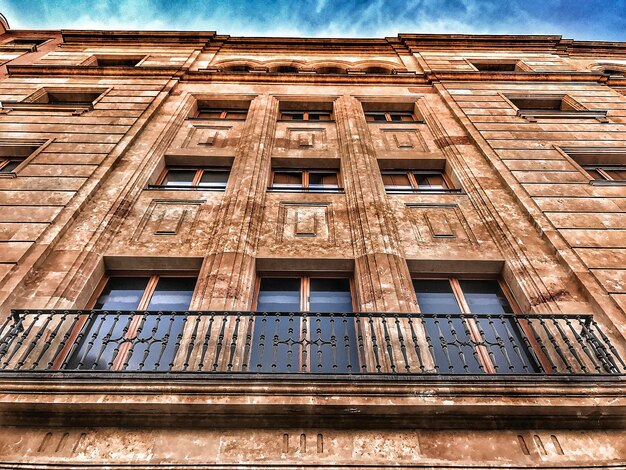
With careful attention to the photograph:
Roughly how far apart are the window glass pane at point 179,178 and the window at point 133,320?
3214 millimetres

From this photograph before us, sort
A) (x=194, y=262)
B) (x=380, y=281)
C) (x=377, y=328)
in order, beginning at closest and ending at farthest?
(x=377, y=328), (x=380, y=281), (x=194, y=262)

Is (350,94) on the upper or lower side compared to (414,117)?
upper

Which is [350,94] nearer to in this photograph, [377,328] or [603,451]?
[377,328]

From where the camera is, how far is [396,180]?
10031 mm

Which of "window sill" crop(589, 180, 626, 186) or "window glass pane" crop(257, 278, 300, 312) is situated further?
"window sill" crop(589, 180, 626, 186)

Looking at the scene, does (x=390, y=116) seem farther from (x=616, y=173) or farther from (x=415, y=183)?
(x=616, y=173)

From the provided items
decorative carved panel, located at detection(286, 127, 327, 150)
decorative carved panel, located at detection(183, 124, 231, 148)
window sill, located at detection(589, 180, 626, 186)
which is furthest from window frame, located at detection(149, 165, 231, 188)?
window sill, located at detection(589, 180, 626, 186)

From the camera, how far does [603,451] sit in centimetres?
420

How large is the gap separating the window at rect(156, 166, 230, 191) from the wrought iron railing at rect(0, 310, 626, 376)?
4.30 meters

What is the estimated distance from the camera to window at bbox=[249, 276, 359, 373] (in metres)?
5.36

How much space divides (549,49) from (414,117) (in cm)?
844

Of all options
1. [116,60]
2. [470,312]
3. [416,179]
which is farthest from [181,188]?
[116,60]

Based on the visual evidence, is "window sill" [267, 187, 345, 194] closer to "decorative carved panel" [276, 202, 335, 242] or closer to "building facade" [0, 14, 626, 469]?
"building facade" [0, 14, 626, 469]

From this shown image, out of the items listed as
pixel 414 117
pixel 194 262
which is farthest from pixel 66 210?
pixel 414 117
